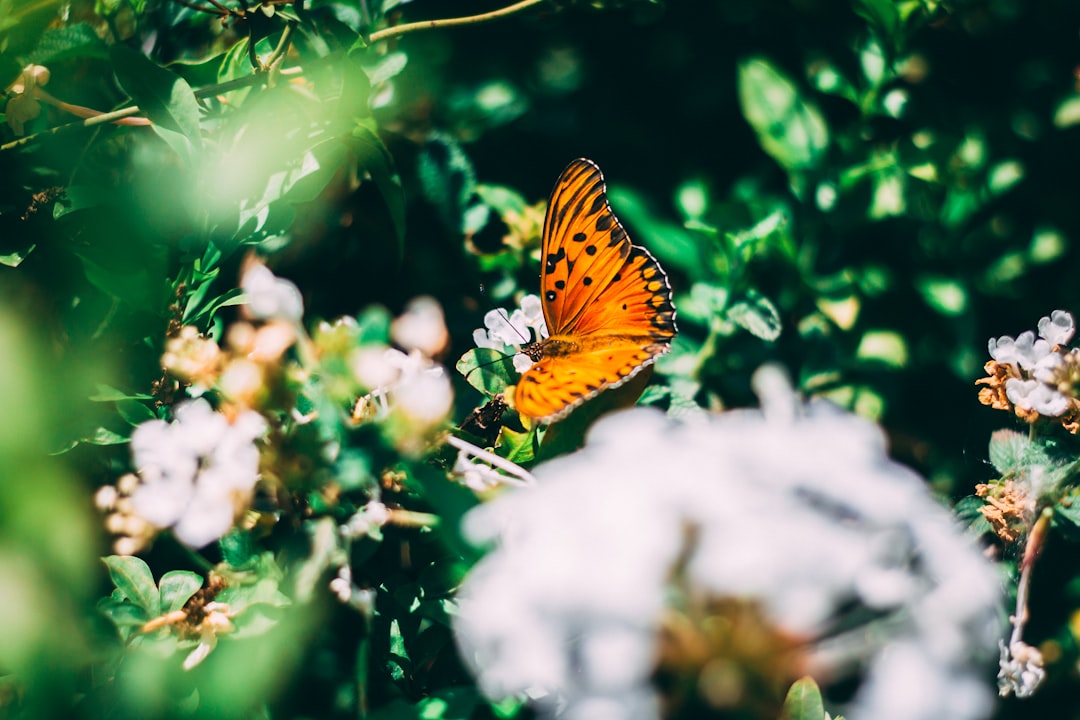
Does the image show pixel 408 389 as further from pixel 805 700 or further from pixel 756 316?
pixel 756 316

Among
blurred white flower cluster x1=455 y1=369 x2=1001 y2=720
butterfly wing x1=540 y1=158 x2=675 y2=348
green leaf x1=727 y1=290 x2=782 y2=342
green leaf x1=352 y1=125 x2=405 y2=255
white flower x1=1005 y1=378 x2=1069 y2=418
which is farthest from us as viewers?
green leaf x1=727 y1=290 x2=782 y2=342

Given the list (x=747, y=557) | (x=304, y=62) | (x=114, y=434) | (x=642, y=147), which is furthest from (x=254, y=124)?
(x=642, y=147)

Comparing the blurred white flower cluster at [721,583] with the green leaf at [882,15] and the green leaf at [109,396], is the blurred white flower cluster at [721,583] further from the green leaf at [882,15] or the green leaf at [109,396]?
the green leaf at [882,15]

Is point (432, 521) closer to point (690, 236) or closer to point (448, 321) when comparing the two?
point (448, 321)

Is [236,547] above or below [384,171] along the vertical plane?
below

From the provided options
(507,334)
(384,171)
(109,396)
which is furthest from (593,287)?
(109,396)

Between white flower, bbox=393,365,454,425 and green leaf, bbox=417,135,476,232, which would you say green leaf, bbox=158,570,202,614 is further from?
green leaf, bbox=417,135,476,232

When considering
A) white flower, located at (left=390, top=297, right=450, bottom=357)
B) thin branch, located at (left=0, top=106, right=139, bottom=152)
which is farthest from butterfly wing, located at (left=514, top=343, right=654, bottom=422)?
thin branch, located at (left=0, top=106, right=139, bottom=152)
